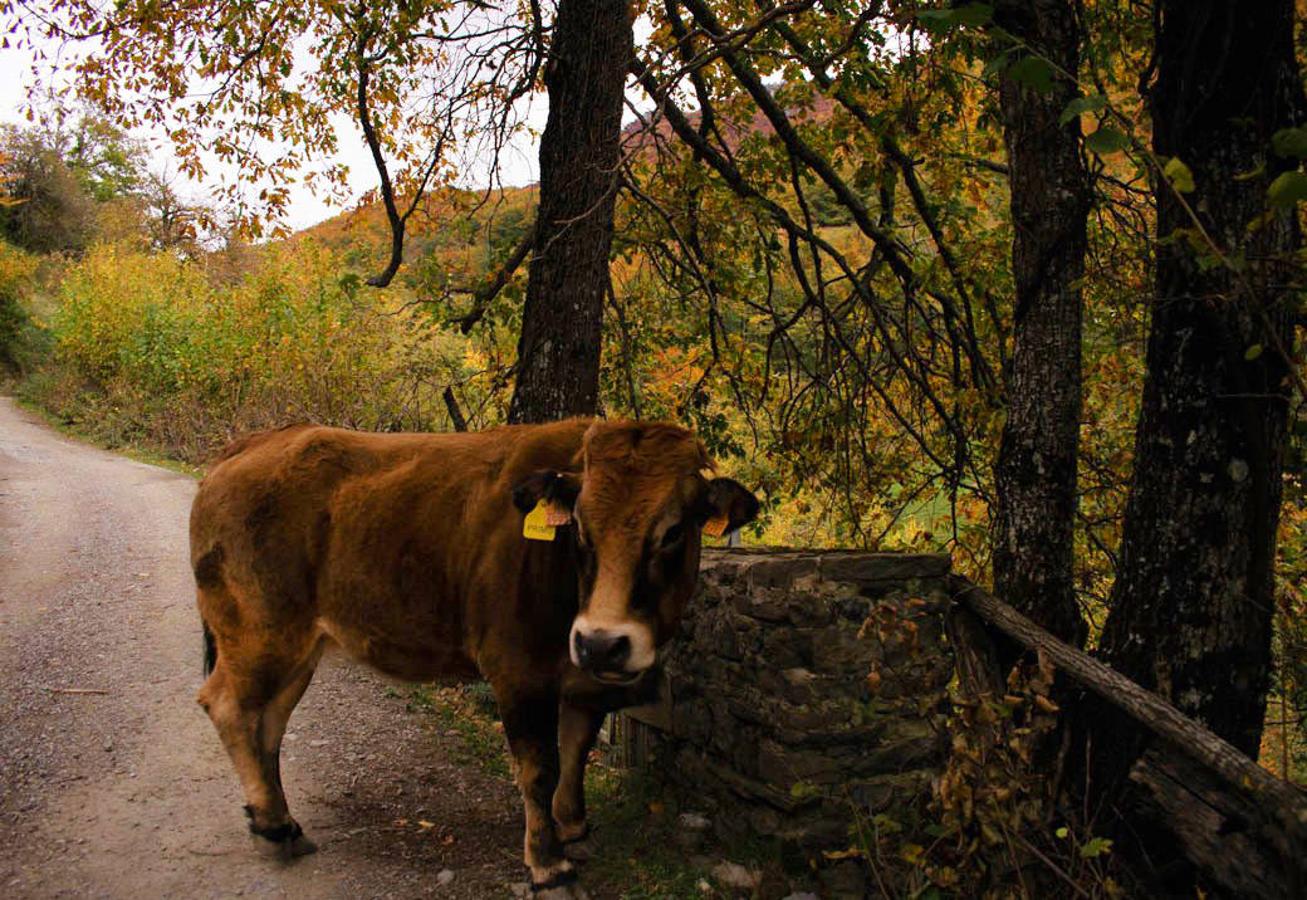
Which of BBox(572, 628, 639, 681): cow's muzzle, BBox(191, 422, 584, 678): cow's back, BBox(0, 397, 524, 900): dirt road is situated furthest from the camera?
BBox(191, 422, 584, 678): cow's back

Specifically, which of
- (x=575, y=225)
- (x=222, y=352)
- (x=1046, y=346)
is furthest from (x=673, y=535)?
(x=222, y=352)

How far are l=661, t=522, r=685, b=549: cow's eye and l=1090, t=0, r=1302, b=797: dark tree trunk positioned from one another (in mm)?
1785

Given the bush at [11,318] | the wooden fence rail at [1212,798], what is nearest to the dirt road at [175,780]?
the wooden fence rail at [1212,798]

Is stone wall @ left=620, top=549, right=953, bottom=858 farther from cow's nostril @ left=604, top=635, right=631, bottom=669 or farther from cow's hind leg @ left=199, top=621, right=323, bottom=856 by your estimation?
cow's hind leg @ left=199, top=621, right=323, bottom=856

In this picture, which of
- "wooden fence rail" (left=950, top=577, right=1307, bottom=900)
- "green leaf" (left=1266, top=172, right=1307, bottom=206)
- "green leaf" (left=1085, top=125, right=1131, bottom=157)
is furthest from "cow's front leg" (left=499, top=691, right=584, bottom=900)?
"green leaf" (left=1266, top=172, right=1307, bottom=206)

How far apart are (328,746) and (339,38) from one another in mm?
5759

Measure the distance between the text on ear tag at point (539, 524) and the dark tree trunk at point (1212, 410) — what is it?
7.65 feet

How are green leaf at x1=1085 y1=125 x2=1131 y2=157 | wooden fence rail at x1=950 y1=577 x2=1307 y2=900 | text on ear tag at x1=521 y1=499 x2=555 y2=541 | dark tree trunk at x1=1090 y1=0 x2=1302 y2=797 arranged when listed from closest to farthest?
green leaf at x1=1085 y1=125 x2=1131 y2=157 → wooden fence rail at x1=950 y1=577 x2=1307 y2=900 → dark tree trunk at x1=1090 y1=0 x2=1302 y2=797 → text on ear tag at x1=521 y1=499 x2=555 y2=541

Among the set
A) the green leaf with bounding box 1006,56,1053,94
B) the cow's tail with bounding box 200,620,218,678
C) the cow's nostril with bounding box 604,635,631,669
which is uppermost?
the green leaf with bounding box 1006,56,1053,94

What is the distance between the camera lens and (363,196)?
1044cm

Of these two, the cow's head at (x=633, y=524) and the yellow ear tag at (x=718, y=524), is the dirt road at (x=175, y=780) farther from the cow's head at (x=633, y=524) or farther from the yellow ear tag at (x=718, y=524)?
the yellow ear tag at (x=718, y=524)

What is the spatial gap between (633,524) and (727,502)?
0.47m

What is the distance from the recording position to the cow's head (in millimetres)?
3773

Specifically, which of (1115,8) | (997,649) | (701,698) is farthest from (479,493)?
(1115,8)
